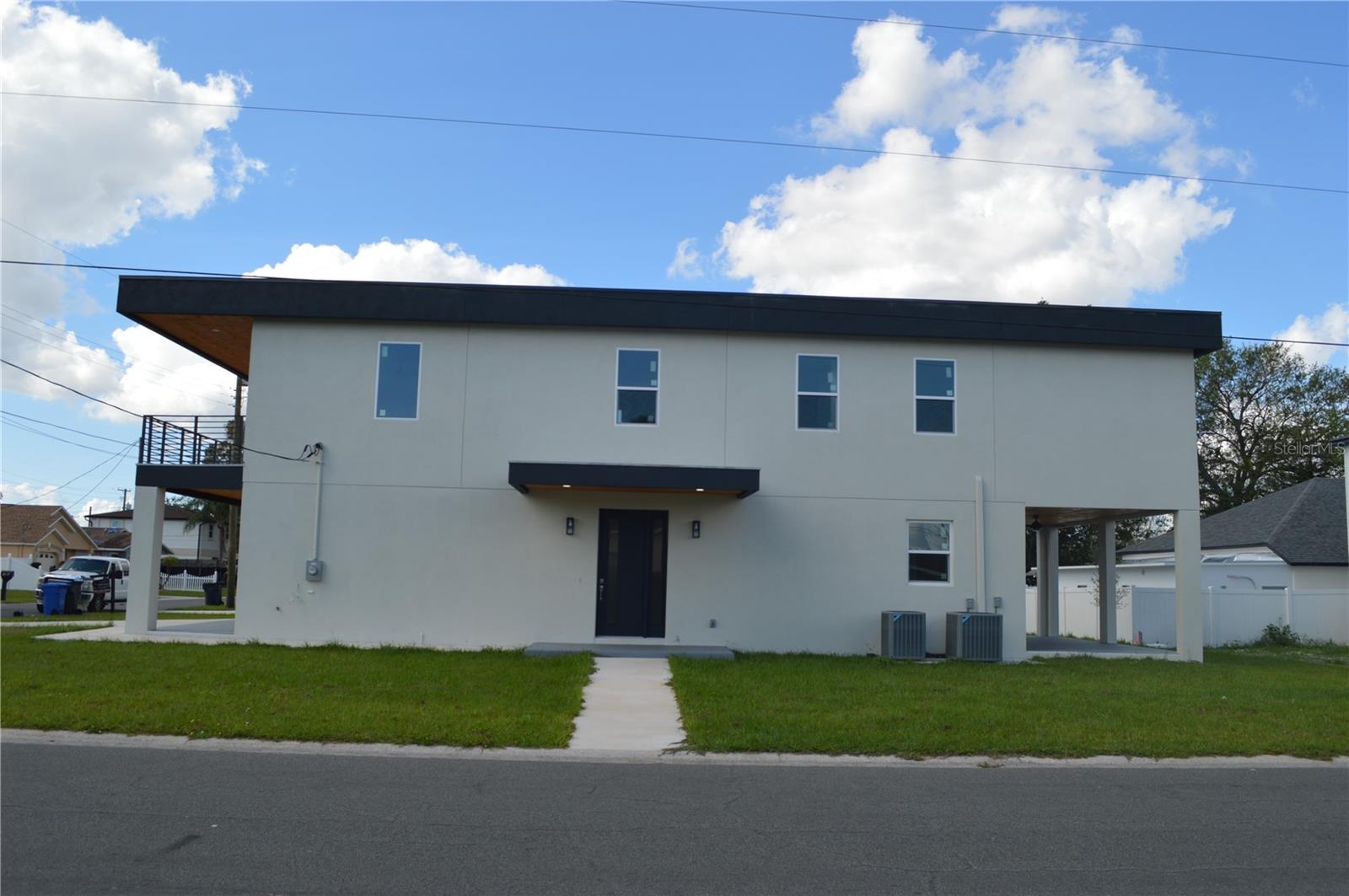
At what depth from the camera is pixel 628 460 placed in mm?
18672

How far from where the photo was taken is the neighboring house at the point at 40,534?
5778cm

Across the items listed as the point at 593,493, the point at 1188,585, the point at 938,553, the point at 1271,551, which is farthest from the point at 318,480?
the point at 1271,551

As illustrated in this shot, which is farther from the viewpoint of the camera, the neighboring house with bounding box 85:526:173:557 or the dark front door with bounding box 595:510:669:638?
the neighboring house with bounding box 85:526:173:557

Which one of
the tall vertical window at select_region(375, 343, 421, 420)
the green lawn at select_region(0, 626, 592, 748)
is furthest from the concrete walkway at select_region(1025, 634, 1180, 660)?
the tall vertical window at select_region(375, 343, 421, 420)

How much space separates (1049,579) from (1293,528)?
11.5 metres

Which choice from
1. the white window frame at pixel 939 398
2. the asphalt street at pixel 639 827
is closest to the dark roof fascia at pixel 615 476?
the white window frame at pixel 939 398

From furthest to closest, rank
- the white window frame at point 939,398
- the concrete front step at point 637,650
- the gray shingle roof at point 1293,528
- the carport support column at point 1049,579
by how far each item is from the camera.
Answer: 1. the gray shingle roof at point 1293,528
2. the carport support column at point 1049,579
3. the white window frame at point 939,398
4. the concrete front step at point 637,650

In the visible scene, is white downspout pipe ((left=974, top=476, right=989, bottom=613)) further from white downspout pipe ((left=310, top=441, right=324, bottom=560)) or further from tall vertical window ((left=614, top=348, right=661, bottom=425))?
white downspout pipe ((left=310, top=441, right=324, bottom=560))

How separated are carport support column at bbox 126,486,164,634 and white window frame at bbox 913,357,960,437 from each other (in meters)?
13.7

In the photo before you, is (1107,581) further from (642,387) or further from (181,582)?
(181,582)

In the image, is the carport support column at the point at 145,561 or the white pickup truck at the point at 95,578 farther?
the white pickup truck at the point at 95,578

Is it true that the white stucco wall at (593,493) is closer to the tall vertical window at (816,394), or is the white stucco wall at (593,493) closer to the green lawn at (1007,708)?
the tall vertical window at (816,394)

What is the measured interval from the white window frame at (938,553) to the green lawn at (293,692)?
6120 mm

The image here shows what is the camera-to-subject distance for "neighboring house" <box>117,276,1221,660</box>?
1845 cm
